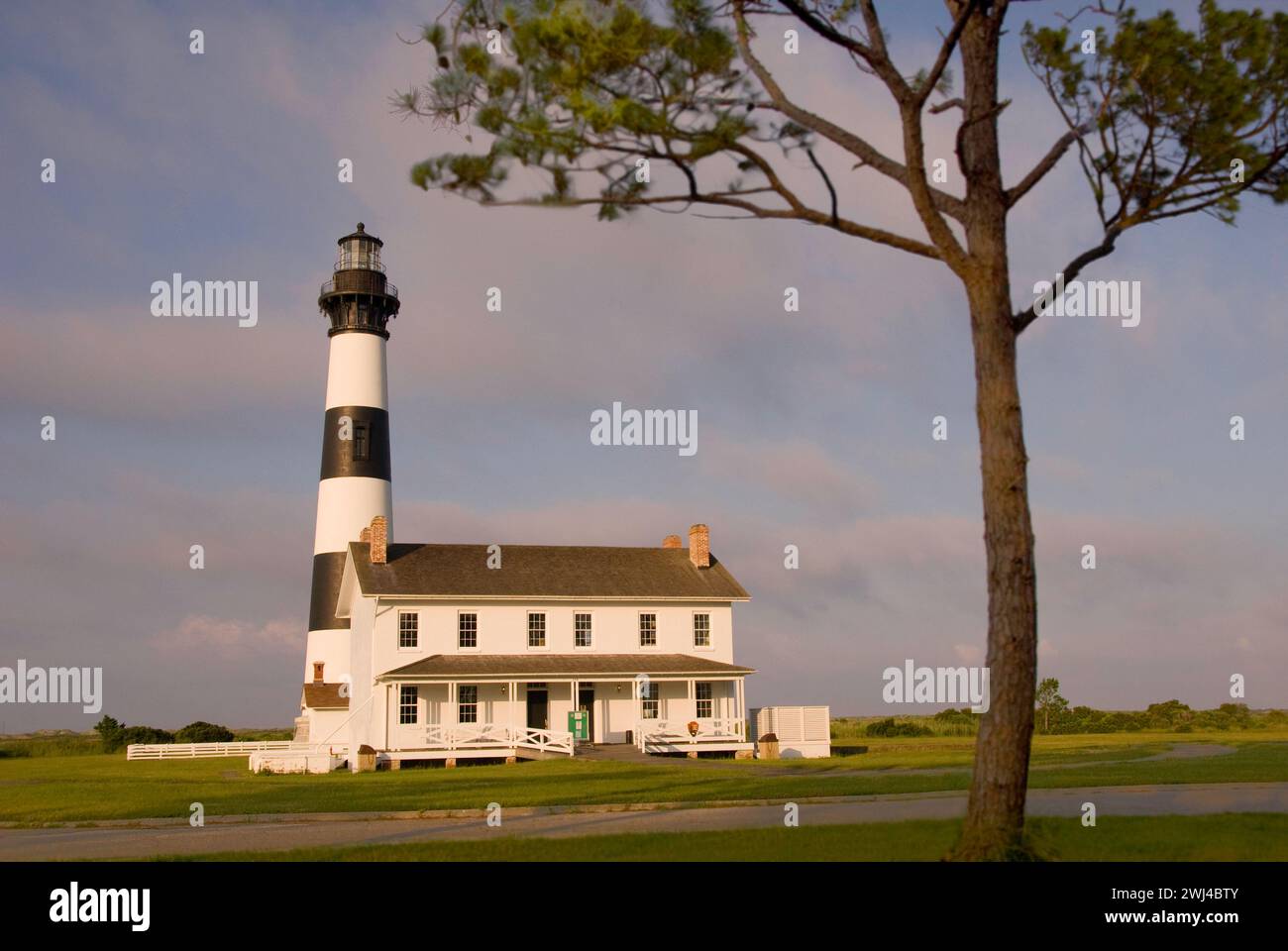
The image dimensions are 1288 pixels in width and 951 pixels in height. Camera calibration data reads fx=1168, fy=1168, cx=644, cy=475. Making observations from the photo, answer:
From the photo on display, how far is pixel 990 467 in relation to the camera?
10.1 m

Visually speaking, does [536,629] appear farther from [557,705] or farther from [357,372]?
[357,372]

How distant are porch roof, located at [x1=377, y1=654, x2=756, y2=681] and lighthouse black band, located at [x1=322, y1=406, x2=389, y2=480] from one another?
7913mm

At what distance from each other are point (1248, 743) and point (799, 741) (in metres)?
14.1

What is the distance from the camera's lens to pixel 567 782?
75.2ft

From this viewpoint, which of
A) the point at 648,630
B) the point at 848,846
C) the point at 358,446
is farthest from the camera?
the point at 358,446

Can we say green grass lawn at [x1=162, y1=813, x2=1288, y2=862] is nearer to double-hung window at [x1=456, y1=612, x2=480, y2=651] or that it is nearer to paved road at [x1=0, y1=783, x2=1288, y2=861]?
paved road at [x1=0, y1=783, x2=1288, y2=861]

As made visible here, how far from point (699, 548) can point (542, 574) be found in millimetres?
5628

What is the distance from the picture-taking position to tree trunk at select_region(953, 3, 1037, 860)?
9.69 meters

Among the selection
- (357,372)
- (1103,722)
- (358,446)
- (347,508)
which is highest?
(357,372)

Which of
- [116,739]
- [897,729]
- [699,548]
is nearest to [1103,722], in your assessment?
[897,729]

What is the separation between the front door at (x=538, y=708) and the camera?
3600cm

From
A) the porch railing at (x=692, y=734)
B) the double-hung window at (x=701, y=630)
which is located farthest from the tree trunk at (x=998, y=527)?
the double-hung window at (x=701, y=630)

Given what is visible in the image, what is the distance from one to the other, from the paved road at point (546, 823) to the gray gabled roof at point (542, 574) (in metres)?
20.2

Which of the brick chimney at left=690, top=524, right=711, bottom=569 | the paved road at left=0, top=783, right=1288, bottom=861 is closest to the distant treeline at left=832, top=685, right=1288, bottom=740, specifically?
the brick chimney at left=690, top=524, right=711, bottom=569
